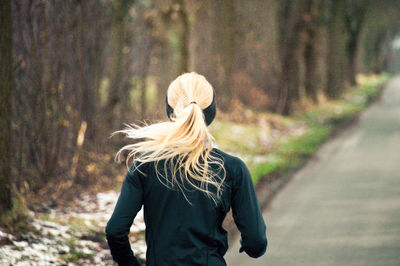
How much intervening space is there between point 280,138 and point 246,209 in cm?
1348

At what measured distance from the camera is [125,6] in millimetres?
9617

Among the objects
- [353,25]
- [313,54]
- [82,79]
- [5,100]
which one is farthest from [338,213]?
[353,25]

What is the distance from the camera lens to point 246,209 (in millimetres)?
2742

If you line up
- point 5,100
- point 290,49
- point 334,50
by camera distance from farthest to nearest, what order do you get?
point 334,50, point 290,49, point 5,100

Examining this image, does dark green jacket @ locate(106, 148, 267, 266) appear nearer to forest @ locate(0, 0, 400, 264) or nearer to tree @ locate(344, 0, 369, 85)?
forest @ locate(0, 0, 400, 264)

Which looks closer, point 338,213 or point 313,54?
point 338,213

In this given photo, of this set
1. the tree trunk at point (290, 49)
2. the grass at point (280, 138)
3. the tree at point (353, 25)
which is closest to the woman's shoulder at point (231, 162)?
the grass at point (280, 138)

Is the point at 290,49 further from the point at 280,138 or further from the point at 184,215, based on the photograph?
the point at 184,215

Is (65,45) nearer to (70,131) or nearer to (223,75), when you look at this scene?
(70,131)

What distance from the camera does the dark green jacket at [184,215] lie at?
106 inches

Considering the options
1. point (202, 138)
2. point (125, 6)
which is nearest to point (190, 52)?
point (125, 6)

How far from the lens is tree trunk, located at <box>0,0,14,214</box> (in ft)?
17.5

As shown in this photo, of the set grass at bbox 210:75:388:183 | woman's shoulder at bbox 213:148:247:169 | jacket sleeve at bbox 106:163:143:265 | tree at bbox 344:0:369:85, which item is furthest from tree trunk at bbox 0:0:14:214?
tree at bbox 344:0:369:85

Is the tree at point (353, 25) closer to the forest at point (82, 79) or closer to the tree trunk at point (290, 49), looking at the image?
the tree trunk at point (290, 49)
